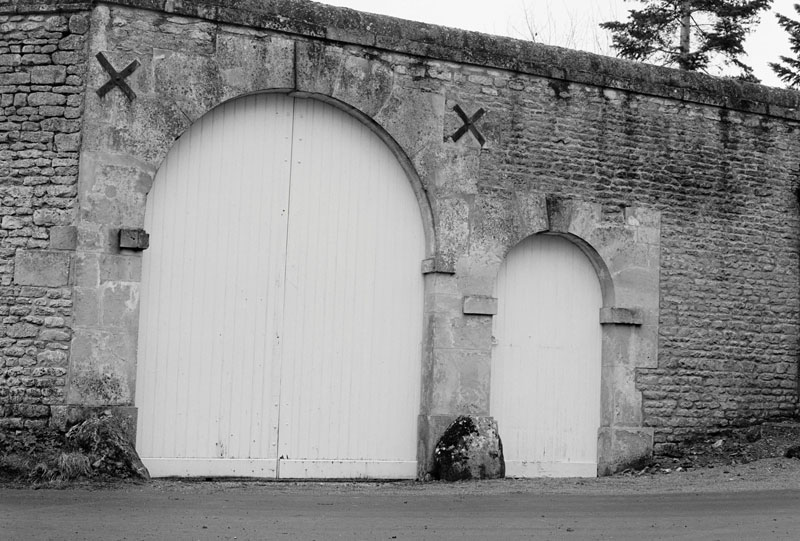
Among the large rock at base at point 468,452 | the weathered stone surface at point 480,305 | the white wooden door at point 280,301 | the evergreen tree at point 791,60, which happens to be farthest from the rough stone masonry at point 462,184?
the evergreen tree at point 791,60

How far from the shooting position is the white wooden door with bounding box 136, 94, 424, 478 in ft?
38.8

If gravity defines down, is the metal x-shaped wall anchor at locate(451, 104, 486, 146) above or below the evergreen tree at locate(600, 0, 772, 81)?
below

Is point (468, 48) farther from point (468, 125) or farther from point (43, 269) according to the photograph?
point (43, 269)

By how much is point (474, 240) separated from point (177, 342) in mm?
3159

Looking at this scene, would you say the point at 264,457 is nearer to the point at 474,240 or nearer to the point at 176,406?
the point at 176,406

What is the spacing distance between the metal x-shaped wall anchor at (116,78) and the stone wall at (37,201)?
0.63 feet

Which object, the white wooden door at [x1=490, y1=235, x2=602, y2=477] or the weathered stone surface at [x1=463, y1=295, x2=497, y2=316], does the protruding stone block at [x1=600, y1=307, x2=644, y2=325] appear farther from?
the weathered stone surface at [x1=463, y1=295, x2=497, y2=316]

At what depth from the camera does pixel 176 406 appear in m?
11.8

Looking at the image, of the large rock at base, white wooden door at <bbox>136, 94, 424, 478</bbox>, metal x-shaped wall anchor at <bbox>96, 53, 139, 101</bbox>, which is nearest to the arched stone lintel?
the large rock at base

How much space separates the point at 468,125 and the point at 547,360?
2615 mm

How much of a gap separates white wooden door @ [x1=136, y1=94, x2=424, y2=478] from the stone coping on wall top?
0.80 m

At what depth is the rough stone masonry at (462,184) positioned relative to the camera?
37.3ft

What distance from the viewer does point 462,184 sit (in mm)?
12977

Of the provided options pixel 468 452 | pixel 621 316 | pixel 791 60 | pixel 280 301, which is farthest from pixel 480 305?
pixel 791 60
